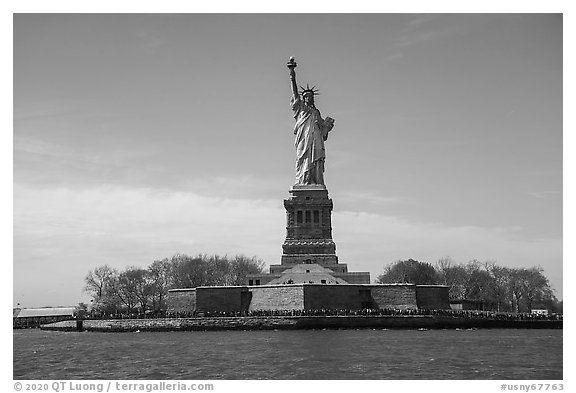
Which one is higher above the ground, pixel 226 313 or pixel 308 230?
pixel 308 230

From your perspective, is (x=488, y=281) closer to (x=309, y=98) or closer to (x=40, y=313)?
(x=309, y=98)

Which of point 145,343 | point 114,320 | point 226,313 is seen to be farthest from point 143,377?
point 114,320

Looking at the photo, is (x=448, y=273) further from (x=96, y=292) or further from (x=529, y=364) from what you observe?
(x=529, y=364)

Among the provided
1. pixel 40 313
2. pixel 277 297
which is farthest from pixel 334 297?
pixel 40 313

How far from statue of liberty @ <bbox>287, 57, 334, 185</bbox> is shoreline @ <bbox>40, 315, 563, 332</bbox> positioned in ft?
74.4

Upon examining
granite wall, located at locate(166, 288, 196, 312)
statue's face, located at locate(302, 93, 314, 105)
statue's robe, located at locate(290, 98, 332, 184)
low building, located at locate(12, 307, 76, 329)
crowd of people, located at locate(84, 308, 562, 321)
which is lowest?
low building, located at locate(12, 307, 76, 329)

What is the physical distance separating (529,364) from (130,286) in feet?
238

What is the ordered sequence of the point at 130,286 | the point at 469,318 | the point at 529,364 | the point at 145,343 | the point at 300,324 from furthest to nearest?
the point at 130,286
the point at 469,318
the point at 300,324
the point at 145,343
the point at 529,364

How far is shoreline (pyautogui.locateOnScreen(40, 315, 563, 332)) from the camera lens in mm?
65500

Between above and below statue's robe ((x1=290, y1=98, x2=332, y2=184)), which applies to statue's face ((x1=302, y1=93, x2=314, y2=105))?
above

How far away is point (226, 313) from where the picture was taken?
233ft

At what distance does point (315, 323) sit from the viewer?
6488cm

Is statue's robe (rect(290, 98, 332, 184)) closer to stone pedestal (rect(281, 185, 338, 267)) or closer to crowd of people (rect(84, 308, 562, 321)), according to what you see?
stone pedestal (rect(281, 185, 338, 267))

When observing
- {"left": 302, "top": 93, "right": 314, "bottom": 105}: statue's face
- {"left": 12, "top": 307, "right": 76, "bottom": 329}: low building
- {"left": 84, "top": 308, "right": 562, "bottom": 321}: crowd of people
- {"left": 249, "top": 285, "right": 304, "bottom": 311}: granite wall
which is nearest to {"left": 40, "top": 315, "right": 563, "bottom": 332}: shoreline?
{"left": 84, "top": 308, "right": 562, "bottom": 321}: crowd of people
